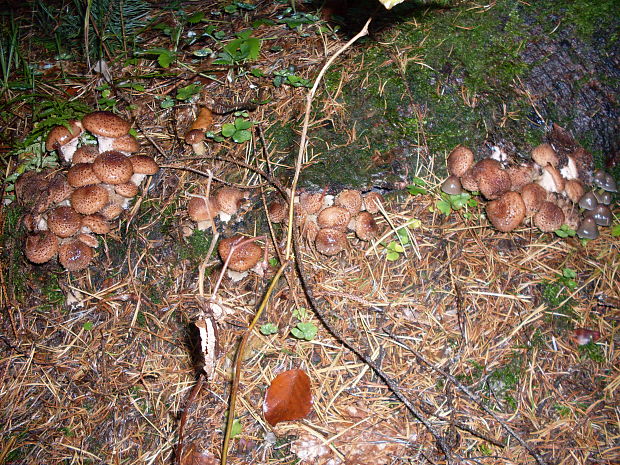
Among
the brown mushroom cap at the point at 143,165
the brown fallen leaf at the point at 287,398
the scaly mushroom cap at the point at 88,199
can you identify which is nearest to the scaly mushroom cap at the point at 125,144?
the brown mushroom cap at the point at 143,165

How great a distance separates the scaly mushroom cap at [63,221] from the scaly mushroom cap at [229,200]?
1.16 meters

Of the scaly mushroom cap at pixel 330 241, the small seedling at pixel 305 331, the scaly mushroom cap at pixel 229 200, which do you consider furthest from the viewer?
the scaly mushroom cap at pixel 229 200

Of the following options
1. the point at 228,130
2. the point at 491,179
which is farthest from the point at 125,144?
the point at 491,179

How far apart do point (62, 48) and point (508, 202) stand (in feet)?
15.8

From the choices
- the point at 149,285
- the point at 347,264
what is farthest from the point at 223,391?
the point at 347,264

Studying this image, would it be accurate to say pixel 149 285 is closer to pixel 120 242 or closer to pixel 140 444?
pixel 120 242

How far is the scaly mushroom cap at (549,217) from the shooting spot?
3080mm

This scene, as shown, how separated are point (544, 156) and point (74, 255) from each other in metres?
3.82

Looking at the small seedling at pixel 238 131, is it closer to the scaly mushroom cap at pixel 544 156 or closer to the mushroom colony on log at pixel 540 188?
the mushroom colony on log at pixel 540 188

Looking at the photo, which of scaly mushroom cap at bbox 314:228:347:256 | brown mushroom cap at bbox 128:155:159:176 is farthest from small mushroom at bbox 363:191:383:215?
brown mushroom cap at bbox 128:155:159:176

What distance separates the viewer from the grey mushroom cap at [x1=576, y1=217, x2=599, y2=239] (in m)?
3.16

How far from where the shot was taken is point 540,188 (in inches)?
124

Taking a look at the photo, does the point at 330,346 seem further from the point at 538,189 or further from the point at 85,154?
the point at 85,154

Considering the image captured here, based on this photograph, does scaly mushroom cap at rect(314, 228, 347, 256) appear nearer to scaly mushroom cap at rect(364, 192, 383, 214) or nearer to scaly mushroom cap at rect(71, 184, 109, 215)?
scaly mushroom cap at rect(364, 192, 383, 214)
